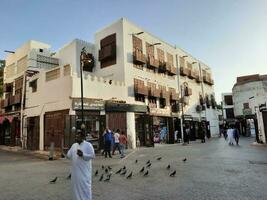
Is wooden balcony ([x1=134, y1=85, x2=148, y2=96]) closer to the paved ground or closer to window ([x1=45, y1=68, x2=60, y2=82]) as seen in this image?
window ([x1=45, y1=68, x2=60, y2=82])

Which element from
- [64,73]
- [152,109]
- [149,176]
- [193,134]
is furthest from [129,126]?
[193,134]

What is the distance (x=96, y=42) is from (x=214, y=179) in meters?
20.6

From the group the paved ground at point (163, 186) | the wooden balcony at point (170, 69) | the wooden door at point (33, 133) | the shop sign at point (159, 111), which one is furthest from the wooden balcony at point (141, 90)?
the paved ground at point (163, 186)

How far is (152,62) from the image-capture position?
86.2 feet

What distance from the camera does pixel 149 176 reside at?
29.3 feet

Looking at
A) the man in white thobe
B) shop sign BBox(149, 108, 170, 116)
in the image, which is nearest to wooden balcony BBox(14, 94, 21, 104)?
shop sign BBox(149, 108, 170, 116)

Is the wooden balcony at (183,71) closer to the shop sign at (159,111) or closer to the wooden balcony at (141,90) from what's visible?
the shop sign at (159,111)

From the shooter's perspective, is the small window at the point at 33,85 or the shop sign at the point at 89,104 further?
the small window at the point at 33,85

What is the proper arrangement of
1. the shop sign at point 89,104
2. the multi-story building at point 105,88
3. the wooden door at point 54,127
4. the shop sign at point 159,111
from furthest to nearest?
1. the shop sign at point 159,111
2. the multi-story building at point 105,88
3. the wooden door at point 54,127
4. the shop sign at point 89,104

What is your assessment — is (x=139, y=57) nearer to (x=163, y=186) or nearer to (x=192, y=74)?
(x=192, y=74)

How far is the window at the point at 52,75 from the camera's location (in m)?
19.3

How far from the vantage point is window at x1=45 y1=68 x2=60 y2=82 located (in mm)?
19278

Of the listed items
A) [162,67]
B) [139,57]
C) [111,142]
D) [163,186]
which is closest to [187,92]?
[162,67]

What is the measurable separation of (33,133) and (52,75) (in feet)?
18.4
